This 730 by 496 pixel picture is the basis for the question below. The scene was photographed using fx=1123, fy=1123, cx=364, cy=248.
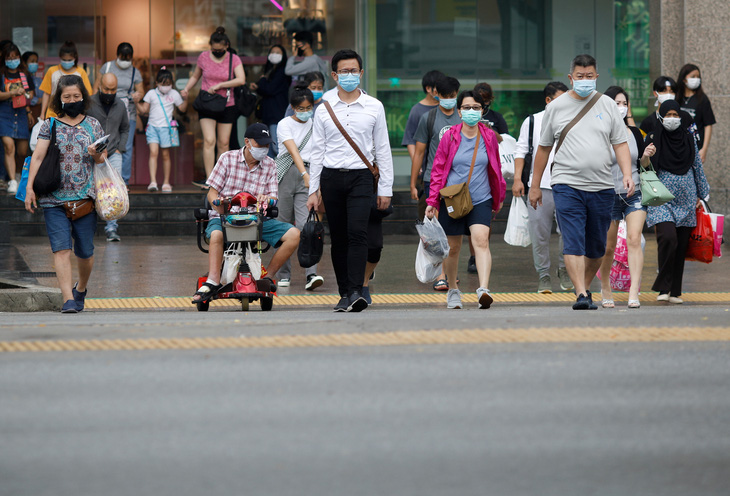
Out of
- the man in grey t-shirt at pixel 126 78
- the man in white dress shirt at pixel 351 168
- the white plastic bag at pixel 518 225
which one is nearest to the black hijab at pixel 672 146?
the white plastic bag at pixel 518 225

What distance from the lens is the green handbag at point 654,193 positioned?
8.30 meters

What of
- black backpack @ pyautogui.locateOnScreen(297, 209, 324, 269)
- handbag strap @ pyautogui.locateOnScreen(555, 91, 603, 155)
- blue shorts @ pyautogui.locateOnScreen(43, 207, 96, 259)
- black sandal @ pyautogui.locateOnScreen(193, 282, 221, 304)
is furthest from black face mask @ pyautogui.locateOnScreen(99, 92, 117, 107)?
handbag strap @ pyautogui.locateOnScreen(555, 91, 603, 155)

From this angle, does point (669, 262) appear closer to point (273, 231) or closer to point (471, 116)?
point (471, 116)

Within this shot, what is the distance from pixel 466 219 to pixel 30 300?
325cm

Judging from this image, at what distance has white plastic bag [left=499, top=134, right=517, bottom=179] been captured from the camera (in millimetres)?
9827

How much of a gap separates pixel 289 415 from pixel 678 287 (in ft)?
21.0

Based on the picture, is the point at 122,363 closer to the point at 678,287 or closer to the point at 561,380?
the point at 561,380

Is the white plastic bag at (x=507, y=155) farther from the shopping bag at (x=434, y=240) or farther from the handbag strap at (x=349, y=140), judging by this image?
the handbag strap at (x=349, y=140)

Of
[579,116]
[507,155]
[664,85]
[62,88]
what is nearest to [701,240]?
[664,85]

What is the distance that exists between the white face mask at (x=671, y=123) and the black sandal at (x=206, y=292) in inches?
144

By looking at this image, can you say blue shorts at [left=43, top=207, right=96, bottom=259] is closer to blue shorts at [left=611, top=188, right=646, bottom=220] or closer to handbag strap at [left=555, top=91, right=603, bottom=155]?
handbag strap at [left=555, top=91, right=603, bottom=155]

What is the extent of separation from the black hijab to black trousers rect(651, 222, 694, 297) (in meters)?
0.45

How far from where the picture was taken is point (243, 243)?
26.0ft

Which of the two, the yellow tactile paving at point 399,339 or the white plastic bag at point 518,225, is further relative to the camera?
the white plastic bag at point 518,225
